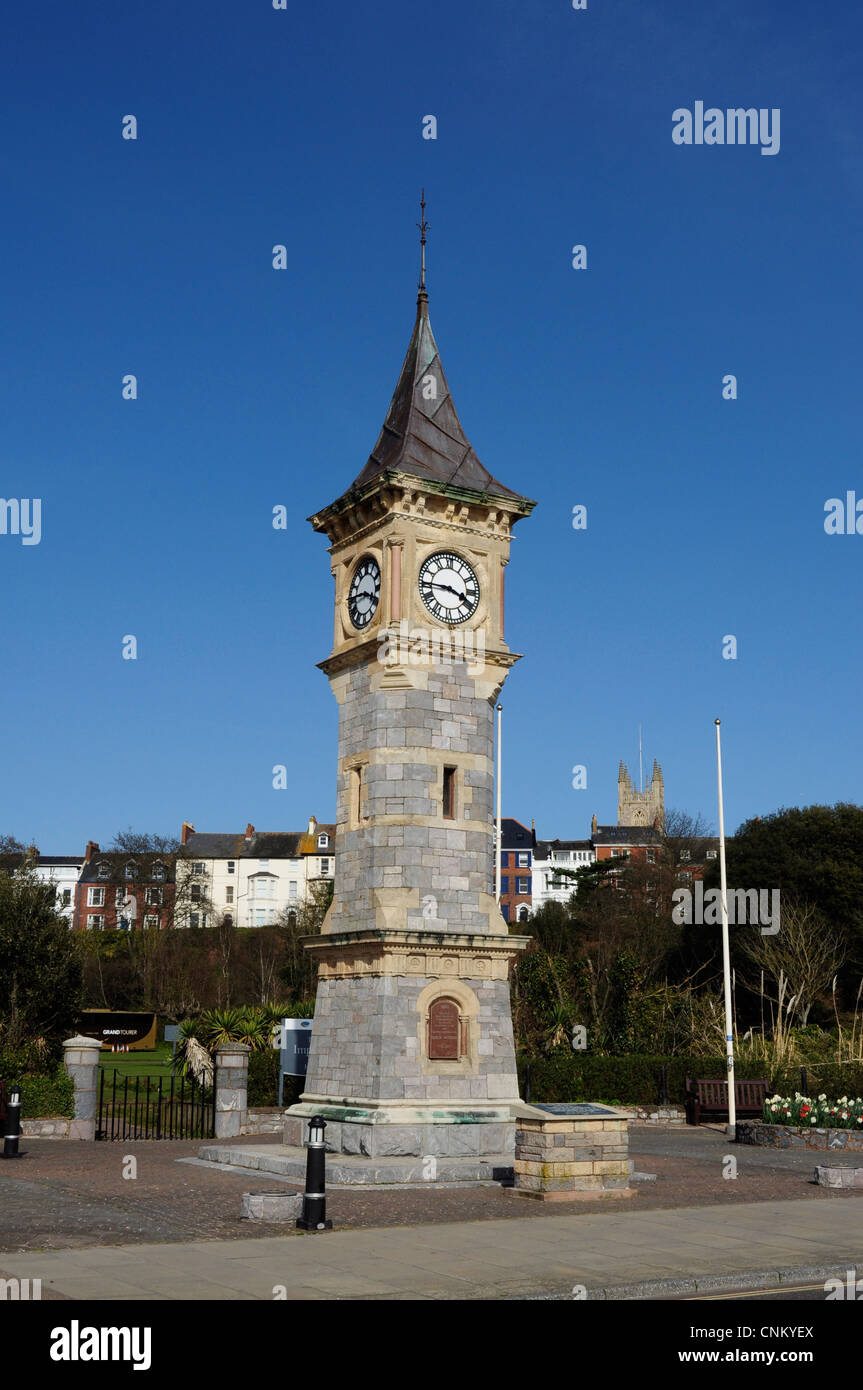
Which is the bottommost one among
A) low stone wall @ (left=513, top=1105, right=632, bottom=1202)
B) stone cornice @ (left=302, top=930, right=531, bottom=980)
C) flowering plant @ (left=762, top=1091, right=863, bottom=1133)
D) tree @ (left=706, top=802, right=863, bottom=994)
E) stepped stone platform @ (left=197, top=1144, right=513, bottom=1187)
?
flowering plant @ (left=762, top=1091, right=863, bottom=1133)

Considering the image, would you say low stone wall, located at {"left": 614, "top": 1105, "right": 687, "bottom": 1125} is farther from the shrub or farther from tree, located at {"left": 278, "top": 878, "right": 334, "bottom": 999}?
tree, located at {"left": 278, "top": 878, "right": 334, "bottom": 999}

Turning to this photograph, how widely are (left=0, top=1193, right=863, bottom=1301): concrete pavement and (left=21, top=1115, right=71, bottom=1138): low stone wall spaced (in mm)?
14358

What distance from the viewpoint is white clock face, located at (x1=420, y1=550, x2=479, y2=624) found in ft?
74.0

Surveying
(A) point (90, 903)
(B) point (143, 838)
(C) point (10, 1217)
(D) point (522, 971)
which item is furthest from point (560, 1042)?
(A) point (90, 903)

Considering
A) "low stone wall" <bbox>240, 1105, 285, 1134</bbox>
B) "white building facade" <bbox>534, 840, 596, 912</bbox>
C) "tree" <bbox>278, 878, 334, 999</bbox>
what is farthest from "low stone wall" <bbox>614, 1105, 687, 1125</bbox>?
"white building facade" <bbox>534, 840, 596, 912</bbox>

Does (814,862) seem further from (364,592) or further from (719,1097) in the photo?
(364,592)

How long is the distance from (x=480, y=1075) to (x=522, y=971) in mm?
19853

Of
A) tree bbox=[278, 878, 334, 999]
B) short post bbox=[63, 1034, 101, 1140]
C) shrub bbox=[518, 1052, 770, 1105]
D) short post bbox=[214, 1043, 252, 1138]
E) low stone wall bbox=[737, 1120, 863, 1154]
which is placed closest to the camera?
low stone wall bbox=[737, 1120, 863, 1154]

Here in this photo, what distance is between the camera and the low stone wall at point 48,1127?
25.0 meters

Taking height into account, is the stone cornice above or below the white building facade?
below

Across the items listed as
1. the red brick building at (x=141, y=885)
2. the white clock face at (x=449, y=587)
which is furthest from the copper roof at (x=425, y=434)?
the red brick building at (x=141, y=885)

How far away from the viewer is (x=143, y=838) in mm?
76625
